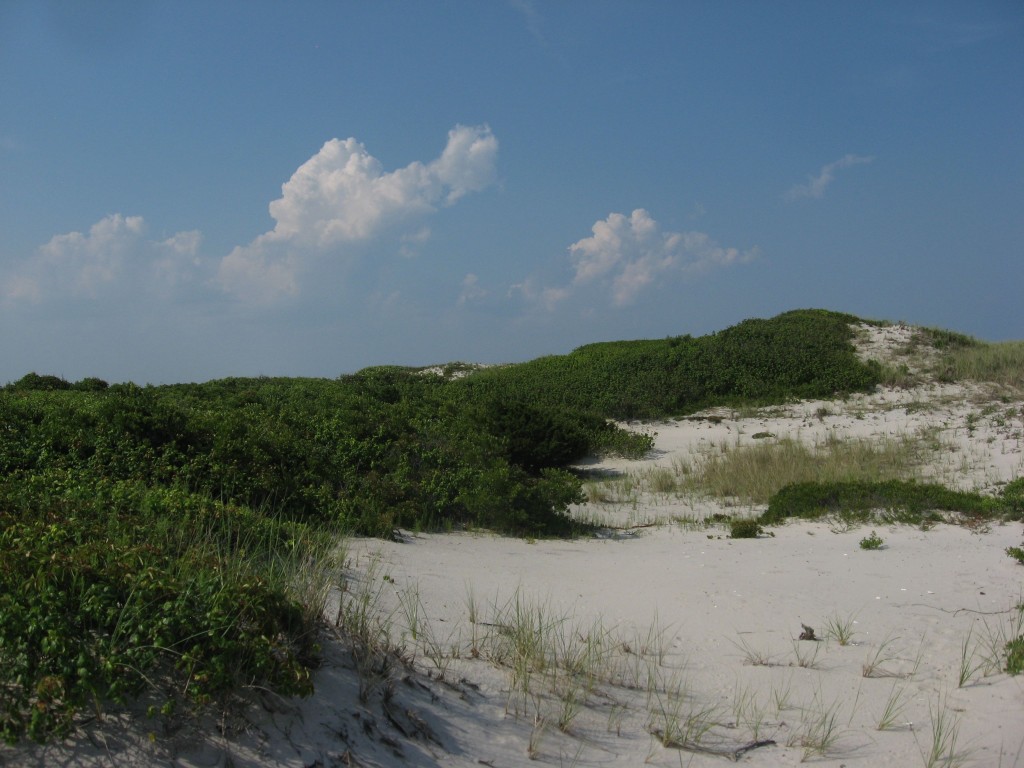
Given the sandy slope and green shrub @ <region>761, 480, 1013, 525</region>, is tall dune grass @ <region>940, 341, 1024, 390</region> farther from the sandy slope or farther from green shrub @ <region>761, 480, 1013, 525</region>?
the sandy slope

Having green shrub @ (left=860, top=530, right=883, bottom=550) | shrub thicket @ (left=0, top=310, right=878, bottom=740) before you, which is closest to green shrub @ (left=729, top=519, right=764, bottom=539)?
green shrub @ (left=860, top=530, right=883, bottom=550)

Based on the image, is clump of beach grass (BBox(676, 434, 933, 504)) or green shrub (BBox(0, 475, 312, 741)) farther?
clump of beach grass (BBox(676, 434, 933, 504))

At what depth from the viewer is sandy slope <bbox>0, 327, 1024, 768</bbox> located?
3.27 meters

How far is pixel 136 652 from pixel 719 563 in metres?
5.64

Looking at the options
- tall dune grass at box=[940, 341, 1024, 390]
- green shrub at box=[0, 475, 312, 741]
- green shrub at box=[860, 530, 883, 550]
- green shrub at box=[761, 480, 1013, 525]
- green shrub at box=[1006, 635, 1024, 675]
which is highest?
tall dune grass at box=[940, 341, 1024, 390]

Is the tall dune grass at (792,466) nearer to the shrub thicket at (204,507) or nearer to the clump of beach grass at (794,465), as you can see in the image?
the clump of beach grass at (794,465)

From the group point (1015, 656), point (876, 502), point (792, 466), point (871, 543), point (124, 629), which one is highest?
point (124, 629)

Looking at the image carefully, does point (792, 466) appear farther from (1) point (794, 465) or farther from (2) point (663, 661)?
(2) point (663, 661)

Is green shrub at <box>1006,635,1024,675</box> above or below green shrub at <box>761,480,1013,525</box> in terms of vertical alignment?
below

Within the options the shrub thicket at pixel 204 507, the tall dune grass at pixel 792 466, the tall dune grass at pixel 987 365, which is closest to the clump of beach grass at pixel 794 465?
the tall dune grass at pixel 792 466

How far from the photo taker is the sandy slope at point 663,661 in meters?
3.27

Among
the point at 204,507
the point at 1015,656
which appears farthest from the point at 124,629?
the point at 1015,656

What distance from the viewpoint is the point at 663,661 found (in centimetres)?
482

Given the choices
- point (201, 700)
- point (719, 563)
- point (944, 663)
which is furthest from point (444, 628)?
point (719, 563)
